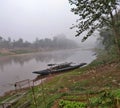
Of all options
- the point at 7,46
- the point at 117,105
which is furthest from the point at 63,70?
the point at 7,46

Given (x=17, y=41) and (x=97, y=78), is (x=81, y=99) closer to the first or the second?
(x=97, y=78)

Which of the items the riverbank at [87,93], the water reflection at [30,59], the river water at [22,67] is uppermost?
the riverbank at [87,93]

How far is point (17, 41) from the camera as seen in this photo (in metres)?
196

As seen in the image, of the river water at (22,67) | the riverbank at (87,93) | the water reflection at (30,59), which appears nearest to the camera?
the riverbank at (87,93)

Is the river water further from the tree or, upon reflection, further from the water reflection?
the tree

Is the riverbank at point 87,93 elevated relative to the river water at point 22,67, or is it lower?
elevated

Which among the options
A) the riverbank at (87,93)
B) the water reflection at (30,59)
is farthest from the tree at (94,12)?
the water reflection at (30,59)

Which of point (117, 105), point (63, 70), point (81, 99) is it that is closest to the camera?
point (117, 105)

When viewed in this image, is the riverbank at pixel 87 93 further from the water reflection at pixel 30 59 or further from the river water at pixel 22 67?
the water reflection at pixel 30 59

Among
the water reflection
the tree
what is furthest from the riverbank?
the water reflection

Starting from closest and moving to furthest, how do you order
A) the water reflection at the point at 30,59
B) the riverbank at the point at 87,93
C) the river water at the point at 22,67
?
the riverbank at the point at 87,93, the river water at the point at 22,67, the water reflection at the point at 30,59

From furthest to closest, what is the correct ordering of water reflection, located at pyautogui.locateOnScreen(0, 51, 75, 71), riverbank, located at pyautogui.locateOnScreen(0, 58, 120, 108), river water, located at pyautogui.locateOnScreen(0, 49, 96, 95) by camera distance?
water reflection, located at pyautogui.locateOnScreen(0, 51, 75, 71) → river water, located at pyautogui.locateOnScreen(0, 49, 96, 95) → riverbank, located at pyautogui.locateOnScreen(0, 58, 120, 108)

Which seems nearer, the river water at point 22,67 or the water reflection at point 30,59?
the river water at point 22,67

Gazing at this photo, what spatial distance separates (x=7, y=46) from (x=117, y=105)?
598 feet
